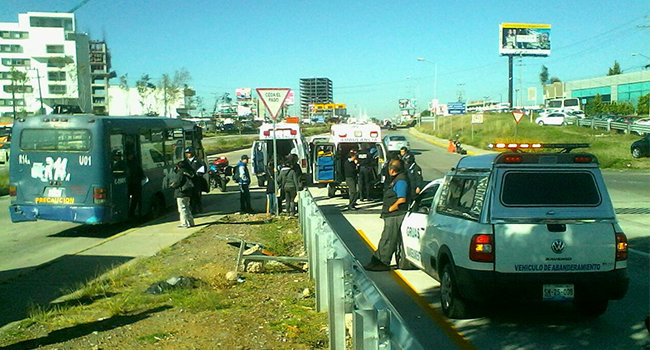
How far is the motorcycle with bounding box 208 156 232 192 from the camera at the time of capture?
23984mm

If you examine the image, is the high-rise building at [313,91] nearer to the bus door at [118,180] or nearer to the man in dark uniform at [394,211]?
the bus door at [118,180]

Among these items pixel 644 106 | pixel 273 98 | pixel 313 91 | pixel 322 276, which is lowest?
pixel 322 276

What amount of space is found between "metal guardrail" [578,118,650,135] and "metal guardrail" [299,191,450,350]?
147 feet

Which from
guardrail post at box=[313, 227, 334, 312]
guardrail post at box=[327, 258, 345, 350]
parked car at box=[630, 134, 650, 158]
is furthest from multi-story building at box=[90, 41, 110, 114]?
guardrail post at box=[327, 258, 345, 350]

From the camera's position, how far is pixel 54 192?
13.9 m

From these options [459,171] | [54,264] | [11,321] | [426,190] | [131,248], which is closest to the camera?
[11,321]

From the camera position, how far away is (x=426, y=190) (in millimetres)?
9164

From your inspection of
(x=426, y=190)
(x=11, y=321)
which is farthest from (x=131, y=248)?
(x=426, y=190)

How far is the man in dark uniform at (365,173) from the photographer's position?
733 inches

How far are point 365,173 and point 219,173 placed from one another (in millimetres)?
7779

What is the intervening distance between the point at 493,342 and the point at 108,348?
3.70 m

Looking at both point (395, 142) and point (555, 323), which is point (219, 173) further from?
point (395, 142)

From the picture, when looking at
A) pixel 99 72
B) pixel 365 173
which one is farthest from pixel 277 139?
pixel 99 72

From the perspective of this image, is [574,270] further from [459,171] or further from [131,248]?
[131,248]
